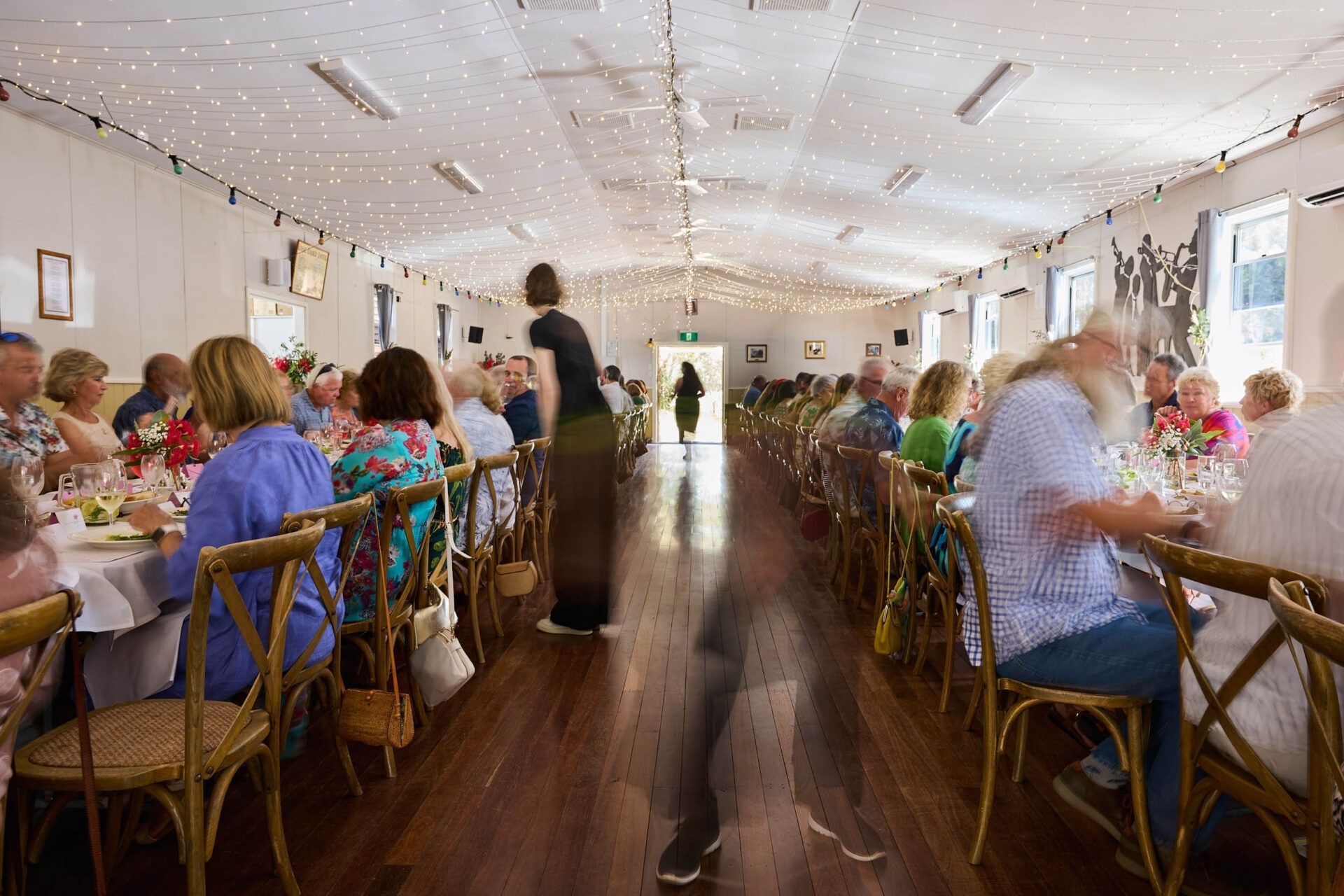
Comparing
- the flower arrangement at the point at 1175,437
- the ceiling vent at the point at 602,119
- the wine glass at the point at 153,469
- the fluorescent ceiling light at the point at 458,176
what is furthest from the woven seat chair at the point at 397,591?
the fluorescent ceiling light at the point at 458,176

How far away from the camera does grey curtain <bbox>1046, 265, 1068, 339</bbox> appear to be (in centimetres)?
1006

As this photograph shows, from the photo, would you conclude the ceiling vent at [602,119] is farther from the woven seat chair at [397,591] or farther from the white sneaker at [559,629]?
the woven seat chair at [397,591]

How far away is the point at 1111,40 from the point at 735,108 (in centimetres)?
280

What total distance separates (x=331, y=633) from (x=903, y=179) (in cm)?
689

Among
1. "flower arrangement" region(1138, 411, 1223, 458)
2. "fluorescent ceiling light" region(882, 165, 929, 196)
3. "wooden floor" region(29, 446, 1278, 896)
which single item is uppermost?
"fluorescent ceiling light" region(882, 165, 929, 196)

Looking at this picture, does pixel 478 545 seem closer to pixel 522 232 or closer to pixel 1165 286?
pixel 1165 286

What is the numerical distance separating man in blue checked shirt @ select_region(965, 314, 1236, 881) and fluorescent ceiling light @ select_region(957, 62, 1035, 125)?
373cm

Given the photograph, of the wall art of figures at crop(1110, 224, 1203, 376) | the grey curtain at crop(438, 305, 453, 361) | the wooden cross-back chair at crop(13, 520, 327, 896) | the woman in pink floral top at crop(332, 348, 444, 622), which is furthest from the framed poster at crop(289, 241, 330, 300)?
the wooden cross-back chair at crop(13, 520, 327, 896)

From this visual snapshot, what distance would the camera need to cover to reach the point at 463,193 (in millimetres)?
8477

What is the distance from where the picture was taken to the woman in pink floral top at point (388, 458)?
2.71 m

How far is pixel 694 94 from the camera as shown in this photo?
21.4 feet

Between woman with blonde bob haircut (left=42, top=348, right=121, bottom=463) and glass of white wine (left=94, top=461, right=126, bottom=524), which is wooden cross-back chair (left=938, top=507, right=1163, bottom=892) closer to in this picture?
glass of white wine (left=94, top=461, right=126, bottom=524)

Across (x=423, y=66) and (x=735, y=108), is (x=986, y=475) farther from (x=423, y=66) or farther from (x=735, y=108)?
(x=735, y=108)

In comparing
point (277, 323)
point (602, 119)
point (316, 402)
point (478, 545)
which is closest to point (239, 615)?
point (478, 545)
